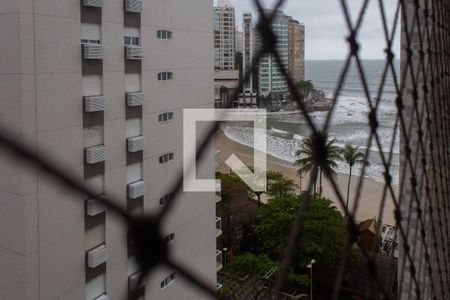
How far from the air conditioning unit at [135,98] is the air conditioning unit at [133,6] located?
44cm

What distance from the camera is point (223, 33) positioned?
8.39 m

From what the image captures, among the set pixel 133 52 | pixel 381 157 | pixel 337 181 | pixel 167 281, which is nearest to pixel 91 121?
pixel 133 52

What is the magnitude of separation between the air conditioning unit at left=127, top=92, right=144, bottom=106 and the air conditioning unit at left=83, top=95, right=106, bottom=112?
26 cm

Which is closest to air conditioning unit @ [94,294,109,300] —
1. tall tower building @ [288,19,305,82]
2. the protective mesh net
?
the protective mesh net

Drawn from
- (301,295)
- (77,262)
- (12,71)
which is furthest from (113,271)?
(301,295)

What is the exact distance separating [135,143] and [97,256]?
65 cm

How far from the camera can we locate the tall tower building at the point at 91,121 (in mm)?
2290

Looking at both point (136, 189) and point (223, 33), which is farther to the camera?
point (223, 33)

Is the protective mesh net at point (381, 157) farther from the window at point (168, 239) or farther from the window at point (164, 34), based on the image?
the window at point (164, 34)

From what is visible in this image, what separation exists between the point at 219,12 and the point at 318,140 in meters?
8.17

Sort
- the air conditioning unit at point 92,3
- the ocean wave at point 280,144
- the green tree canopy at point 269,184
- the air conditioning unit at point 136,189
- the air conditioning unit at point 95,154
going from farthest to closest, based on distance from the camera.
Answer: the ocean wave at point 280,144
the green tree canopy at point 269,184
the air conditioning unit at point 136,189
the air conditioning unit at point 95,154
the air conditioning unit at point 92,3

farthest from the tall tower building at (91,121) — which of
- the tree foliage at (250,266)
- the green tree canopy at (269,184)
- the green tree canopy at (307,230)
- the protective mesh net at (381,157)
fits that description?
the green tree canopy at (269,184)

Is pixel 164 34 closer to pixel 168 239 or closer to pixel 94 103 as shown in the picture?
pixel 94 103

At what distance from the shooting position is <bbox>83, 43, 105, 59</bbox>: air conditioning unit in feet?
8.30
